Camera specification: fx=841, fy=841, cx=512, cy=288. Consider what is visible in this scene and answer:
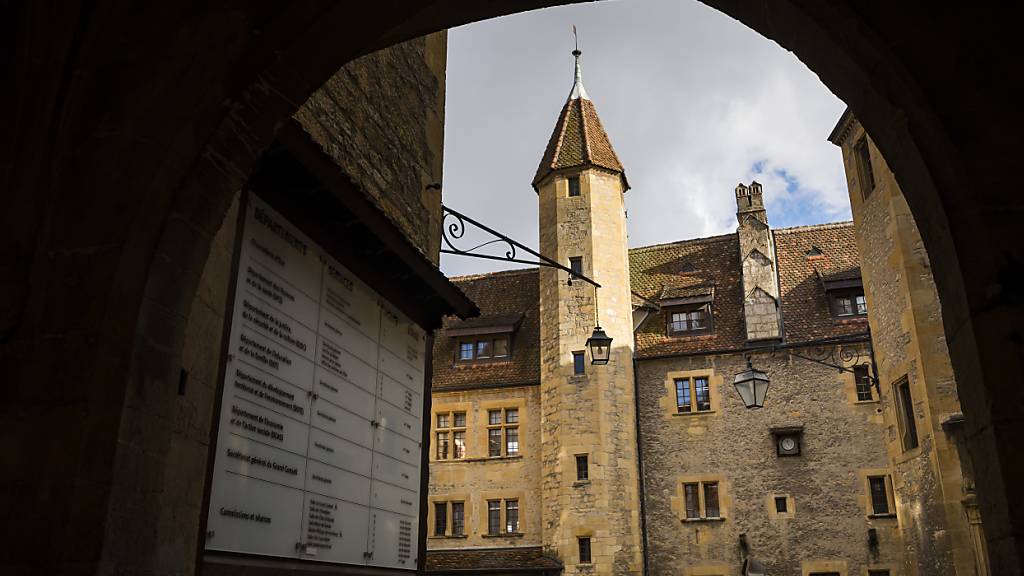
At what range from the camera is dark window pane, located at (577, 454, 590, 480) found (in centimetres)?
2038

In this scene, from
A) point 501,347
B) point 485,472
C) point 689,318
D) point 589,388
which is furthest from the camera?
point 501,347

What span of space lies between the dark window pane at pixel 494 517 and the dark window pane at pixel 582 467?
8.68 feet

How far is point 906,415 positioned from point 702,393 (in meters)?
8.45

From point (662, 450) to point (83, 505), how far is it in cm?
1985

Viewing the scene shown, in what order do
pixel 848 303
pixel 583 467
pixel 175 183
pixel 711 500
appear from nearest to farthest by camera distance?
pixel 175 183 < pixel 583 467 < pixel 711 500 < pixel 848 303

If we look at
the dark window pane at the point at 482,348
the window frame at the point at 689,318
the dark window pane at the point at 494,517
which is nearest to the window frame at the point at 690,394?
the window frame at the point at 689,318

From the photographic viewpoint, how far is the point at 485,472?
2230cm

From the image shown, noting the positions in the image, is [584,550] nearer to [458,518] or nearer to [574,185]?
[458,518]

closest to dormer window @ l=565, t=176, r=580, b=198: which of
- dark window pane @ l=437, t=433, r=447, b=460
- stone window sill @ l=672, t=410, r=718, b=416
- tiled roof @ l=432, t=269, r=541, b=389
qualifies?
tiled roof @ l=432, t=269, r=541, b=389

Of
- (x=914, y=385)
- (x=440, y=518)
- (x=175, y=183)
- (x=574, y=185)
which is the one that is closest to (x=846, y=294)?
(x=574, y=185)

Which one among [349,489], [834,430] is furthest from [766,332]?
[349,489]

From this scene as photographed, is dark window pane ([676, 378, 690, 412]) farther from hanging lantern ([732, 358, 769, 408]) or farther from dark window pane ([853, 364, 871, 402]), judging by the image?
hanging lantern ([732, 358, 769, 408])

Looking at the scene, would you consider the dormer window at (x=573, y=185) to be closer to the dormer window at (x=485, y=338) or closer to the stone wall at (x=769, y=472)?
the dormer window at (x=485, y=338)

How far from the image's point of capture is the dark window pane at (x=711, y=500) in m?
20.5
